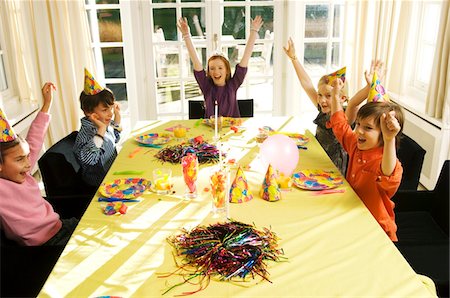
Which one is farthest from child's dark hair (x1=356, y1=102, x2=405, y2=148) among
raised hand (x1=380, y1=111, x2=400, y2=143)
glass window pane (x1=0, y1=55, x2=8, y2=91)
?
glass window pane (x1=0, y1=55, x2=8, y2=91)

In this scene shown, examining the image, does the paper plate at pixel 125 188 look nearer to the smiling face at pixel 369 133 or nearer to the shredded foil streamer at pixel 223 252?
the shredded foil streamer at pixel 223 252

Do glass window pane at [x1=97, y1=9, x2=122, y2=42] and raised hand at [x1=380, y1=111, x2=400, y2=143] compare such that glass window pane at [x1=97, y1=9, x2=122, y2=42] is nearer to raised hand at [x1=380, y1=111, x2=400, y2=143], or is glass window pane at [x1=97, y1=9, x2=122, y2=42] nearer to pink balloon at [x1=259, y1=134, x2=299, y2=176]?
pink balloon at [x1=259, y1=134, x2=299, y2=176]

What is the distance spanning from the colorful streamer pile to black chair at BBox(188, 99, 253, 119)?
0.97 m

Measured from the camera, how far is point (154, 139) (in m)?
2.72

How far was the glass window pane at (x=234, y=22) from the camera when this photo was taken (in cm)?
433

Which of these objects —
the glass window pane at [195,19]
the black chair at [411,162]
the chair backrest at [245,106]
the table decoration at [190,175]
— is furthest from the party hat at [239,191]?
the glass window pane at [195,19]

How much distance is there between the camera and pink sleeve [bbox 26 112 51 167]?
233 centimetres

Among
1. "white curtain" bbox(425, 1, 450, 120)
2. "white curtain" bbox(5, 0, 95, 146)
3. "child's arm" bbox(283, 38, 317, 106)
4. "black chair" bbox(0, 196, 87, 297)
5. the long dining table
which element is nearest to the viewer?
the long dining table

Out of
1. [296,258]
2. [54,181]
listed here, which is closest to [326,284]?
[296,258]

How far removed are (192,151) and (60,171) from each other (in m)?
0.71

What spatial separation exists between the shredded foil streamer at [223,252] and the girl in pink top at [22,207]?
707mm

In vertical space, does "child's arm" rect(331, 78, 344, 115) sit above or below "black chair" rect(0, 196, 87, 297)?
above

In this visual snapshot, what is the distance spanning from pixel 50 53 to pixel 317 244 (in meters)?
3.20

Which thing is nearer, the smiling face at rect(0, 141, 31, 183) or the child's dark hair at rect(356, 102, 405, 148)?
the smiling face at rect(0, 141, 31, 183)
